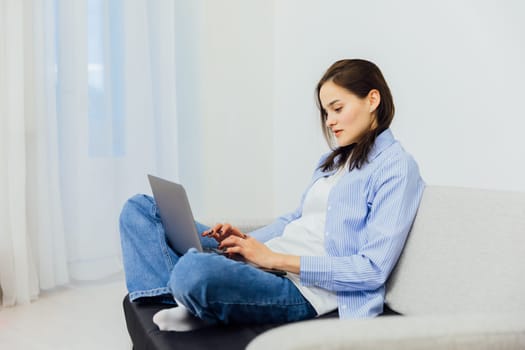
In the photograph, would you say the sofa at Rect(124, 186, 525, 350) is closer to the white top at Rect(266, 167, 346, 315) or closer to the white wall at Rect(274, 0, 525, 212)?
the white top at Rect(266, 167, 346, 315)

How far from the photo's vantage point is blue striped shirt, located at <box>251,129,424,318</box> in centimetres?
129

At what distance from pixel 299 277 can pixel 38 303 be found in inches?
63.2

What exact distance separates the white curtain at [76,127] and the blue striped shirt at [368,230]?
1650 millimetres

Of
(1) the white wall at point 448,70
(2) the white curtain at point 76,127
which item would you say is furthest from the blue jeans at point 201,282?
(2) the white curtain at point 76,127

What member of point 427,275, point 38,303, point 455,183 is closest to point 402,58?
point 455,183

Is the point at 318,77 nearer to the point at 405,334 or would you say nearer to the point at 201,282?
the point at 201,282

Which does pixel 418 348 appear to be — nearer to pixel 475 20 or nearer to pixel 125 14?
pixel 475 20

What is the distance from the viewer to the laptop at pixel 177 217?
4.31 ft

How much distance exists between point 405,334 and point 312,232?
0.69m

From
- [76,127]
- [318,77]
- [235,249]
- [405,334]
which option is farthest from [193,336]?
[318,77]

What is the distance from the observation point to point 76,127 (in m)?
2.70

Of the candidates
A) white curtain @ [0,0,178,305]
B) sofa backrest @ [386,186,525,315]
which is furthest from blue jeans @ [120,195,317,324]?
white curtain @ [0,0,178,305]

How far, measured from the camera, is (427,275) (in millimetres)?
1272

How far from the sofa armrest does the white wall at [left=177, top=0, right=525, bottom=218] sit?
116 centimetres
